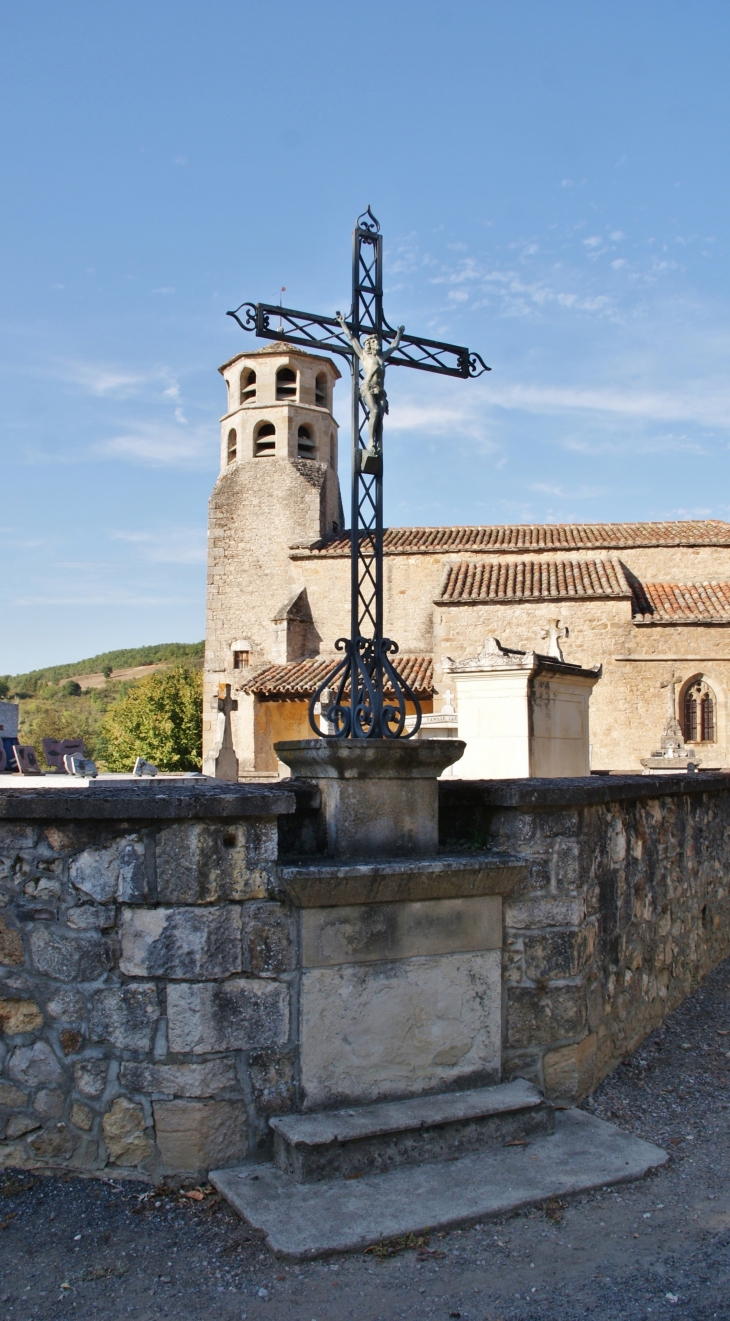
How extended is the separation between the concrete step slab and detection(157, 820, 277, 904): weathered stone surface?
3.10 ft

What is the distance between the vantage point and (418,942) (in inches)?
Answer: 146

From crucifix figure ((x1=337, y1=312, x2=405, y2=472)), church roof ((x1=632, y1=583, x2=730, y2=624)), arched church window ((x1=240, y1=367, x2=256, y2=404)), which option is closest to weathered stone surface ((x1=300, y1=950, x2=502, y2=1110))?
crucifix figure ((x1=337, y1=312, x2=405, y2=472))

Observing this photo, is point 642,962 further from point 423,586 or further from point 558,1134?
point 423,586

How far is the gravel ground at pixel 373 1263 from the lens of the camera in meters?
2.61

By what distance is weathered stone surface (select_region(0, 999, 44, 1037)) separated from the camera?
3418 millimetres

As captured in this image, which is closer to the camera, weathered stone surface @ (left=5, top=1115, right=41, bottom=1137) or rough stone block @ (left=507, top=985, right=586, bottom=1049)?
weathered stone surface @ (left=5, top=1115, right=41, bottom=1137)

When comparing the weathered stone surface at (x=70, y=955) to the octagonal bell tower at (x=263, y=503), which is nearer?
the weathered stone surface at (x=70, y=955)

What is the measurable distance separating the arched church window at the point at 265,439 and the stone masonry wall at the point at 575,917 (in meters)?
23.6

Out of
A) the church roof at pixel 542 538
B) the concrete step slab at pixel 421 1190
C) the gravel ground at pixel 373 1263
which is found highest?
the church roof at pixel 542 538

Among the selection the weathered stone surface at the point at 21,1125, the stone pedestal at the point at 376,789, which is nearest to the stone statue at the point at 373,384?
the stone pedestal at the point at 376,789

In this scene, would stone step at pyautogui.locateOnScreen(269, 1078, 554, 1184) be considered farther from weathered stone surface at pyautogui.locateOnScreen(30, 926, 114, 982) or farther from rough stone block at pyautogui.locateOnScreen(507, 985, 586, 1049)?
weathered stone surface at pyautogui.locateOnScreen(30, 926, 114, 982)

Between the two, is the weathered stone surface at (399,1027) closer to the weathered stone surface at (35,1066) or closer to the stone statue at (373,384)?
the weathered stone surface at (35,1066)

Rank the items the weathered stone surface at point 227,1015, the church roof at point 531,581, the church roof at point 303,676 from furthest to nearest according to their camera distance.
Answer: the church roof at point 303,676 → the church roof at point 531,581 → the weathered stone surface at point 227,1015

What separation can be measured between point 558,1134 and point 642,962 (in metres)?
1.48
